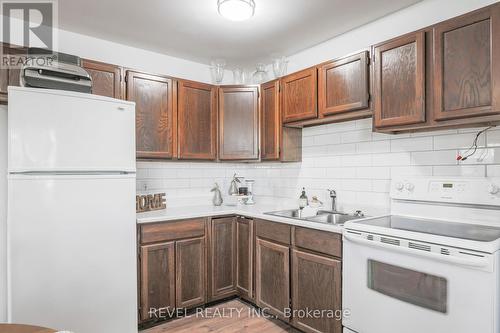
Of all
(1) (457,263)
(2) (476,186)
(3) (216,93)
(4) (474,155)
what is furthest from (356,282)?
(3) (216,93)

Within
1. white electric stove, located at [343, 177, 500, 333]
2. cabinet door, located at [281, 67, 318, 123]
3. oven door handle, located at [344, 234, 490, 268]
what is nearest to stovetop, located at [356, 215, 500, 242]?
white electric stove, located at [343, 177, 500, 333]

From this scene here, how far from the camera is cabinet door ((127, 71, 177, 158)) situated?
2672 millimetres

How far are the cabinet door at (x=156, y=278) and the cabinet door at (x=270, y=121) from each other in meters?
1.23

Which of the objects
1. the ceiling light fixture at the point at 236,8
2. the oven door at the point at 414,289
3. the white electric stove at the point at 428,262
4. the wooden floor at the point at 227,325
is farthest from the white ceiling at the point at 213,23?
the wooden floor at the point at 227,325

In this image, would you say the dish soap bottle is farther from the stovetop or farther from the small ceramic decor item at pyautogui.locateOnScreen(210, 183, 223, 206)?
the small ceramic decor item at pyautogui.locateOnScreen(210, 183, 223, 206)

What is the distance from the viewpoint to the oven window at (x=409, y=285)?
156cm

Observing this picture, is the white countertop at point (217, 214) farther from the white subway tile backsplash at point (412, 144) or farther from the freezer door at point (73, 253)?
the white subway tile backsplash at point (412, 144)

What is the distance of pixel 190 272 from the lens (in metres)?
2.68

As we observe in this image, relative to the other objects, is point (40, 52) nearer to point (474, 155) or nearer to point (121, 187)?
point (121, 187)

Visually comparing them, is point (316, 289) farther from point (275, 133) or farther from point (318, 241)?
point (275, 133)

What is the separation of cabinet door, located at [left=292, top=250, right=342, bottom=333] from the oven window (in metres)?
0.26

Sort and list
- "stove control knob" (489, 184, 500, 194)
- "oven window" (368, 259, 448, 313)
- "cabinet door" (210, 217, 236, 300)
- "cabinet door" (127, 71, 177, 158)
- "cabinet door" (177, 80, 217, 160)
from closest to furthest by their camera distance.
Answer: "oven window" (368, 259, 448, 313) < "stove control knob" (489, 184, 500, 194) < "cabinet door" (127, 71, 177, 158) < "cabinet door" (210, 217, 236, 300) < "cabinet door" (177, 80, 217, 160)

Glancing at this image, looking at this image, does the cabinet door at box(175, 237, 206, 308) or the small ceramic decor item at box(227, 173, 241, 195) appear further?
the small ceramic decor item at box(227, 173, 241, 195)

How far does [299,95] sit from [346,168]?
755 mm
